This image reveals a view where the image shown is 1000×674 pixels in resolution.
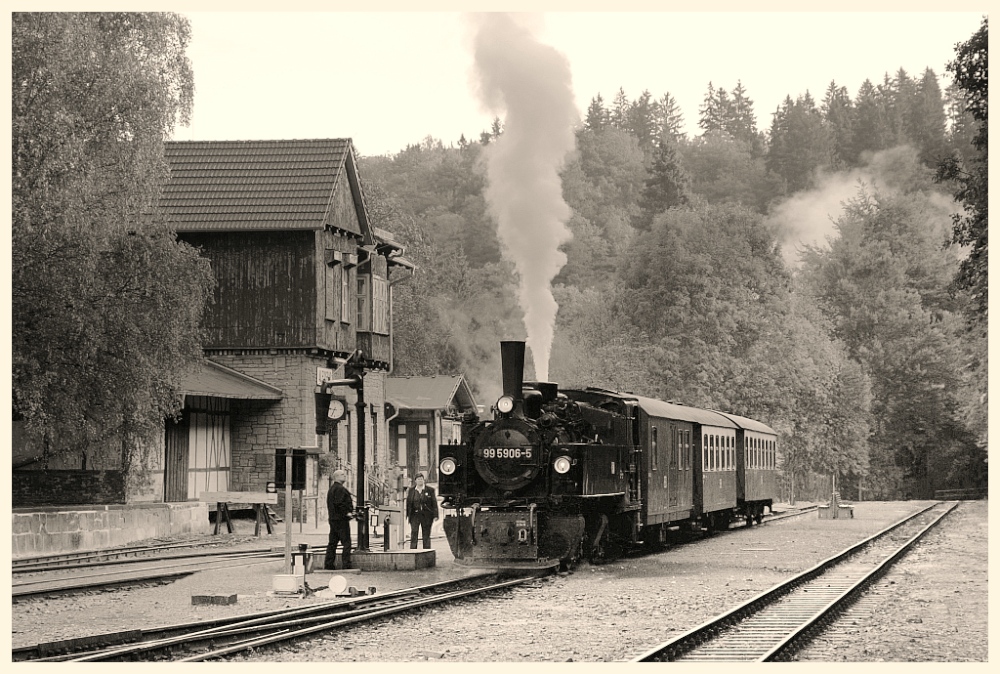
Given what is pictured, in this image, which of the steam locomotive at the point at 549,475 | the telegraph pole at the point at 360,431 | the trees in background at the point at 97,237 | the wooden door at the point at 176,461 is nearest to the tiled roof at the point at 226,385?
the wooden door at the point at 176,461

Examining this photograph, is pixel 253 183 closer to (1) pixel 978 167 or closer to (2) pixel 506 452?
(2) pixel 506 452

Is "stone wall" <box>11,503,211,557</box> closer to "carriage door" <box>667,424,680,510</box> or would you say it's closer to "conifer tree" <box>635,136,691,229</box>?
"carriage door" <box>667,424,680,510</box>

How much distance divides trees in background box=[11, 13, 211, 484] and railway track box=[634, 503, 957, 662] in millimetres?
11170

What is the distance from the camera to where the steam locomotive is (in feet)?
61.9

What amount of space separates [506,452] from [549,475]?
0.66 m

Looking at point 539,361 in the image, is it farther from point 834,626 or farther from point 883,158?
point 883,158

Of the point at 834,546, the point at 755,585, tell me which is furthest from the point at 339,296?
the point at 755,585

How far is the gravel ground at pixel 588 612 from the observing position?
39.0ft

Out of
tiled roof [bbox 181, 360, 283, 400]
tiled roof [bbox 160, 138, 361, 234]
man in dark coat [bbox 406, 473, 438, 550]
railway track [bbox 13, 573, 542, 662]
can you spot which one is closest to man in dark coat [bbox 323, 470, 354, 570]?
railway track [bbox 13, 573, 542, 662]

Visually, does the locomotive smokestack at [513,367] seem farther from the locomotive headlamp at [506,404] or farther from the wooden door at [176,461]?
the wooden door at [176,461]

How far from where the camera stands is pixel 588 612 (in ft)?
48.3

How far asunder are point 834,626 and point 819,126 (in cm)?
8124

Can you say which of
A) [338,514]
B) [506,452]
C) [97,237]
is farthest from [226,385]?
[506,452]

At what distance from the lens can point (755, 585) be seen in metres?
17.9
